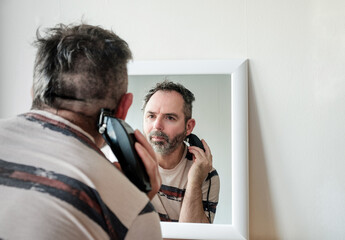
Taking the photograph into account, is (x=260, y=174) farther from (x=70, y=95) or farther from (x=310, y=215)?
(x=70, y=95)

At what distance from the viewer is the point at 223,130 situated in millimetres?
1712

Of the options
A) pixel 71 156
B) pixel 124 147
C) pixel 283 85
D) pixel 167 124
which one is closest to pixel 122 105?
pixel 124 147

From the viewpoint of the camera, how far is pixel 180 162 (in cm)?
173

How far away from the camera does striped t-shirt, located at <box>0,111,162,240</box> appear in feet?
2.05

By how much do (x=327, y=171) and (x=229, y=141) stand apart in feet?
1.40

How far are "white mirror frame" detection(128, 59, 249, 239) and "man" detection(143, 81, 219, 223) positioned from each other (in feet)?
0.15

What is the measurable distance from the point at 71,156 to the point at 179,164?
1.07 m

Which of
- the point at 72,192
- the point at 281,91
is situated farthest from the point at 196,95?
the point at 72,192

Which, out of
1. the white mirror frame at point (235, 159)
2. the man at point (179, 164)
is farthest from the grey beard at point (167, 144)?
the white mirror frame at point (235, 159)

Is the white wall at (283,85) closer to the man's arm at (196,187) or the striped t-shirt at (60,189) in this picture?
the man's arm at (196,187)

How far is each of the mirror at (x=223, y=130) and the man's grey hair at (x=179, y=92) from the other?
19 millimetres

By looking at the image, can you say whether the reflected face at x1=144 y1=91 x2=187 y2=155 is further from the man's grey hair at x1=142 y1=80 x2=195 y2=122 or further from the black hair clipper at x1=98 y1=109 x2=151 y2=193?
the black hair clipper at x1=98 y1=109 x2=151 y2=193

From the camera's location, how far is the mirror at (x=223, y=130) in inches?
66.0

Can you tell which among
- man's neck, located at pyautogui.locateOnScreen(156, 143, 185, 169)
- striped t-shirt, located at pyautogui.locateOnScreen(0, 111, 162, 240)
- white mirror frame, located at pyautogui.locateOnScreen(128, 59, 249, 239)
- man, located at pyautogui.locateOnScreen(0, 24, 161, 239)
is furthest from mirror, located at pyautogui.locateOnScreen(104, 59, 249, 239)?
striped t-shirt, located at pyautogui.locateOnScreen(0, 111, 162, 240)
